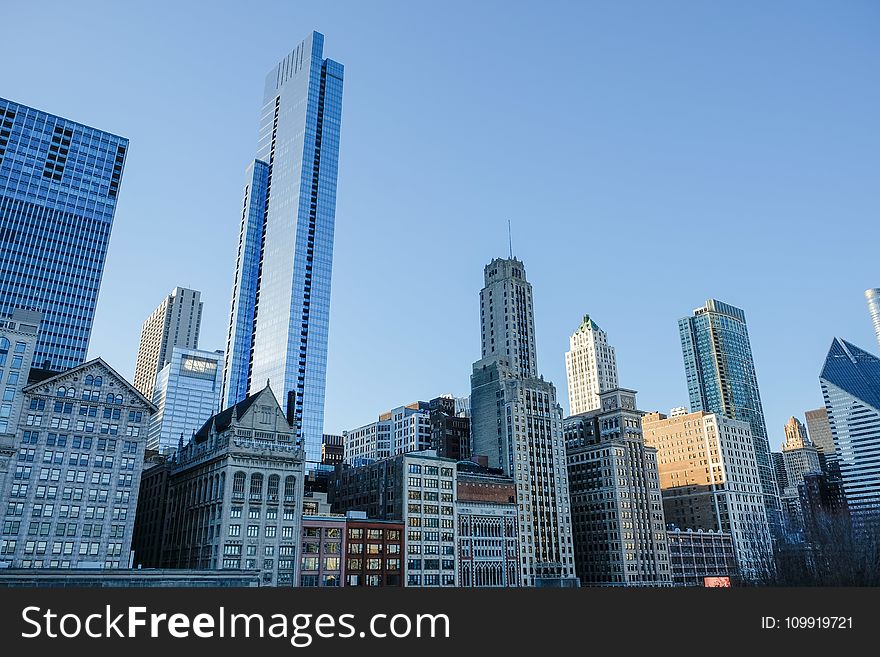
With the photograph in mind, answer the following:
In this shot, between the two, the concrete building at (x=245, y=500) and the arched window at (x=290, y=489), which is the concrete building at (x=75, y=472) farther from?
the arched window at (x=290, y=489)

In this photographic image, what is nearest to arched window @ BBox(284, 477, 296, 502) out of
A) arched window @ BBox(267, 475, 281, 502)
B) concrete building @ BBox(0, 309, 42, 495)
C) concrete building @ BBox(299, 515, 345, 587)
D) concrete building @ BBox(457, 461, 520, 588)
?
arched window @ BBox(267, 475, 281, 502)

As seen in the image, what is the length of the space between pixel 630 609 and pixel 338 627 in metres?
7.81

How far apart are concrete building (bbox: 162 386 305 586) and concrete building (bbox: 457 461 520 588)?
4981 cm

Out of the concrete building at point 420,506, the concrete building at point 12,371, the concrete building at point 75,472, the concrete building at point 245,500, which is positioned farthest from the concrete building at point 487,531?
the concrete building at point 12,371

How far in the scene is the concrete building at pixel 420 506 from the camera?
158000mm

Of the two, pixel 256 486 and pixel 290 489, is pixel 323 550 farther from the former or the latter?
pixel 256 486

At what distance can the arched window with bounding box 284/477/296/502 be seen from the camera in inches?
5394

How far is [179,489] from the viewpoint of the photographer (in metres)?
152

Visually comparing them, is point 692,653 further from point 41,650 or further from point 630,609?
point 41,650

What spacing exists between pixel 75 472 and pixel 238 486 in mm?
28222

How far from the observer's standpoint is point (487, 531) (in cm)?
17675

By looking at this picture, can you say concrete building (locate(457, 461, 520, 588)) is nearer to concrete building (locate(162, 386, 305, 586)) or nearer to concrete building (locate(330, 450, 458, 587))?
concrete building (locate(330, 450, 458, 587))

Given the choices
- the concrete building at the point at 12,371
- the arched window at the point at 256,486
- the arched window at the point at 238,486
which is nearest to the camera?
the concrete building at the point at 12,371

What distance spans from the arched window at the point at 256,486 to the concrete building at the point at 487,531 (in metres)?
55.9
